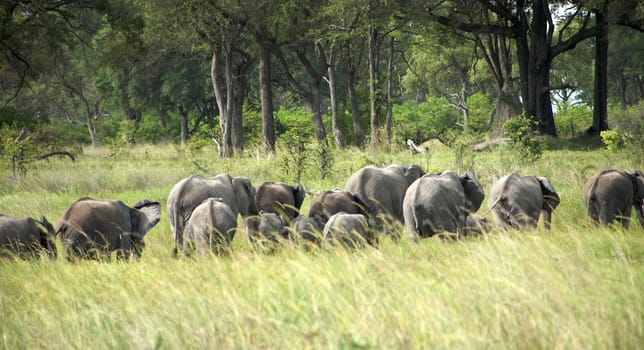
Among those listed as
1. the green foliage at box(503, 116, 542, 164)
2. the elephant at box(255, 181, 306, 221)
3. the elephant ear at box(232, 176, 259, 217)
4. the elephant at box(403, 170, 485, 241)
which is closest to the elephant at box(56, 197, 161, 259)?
the elephant ear at box(232, 176, 259, 217)

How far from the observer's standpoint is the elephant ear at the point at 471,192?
29.2 feet

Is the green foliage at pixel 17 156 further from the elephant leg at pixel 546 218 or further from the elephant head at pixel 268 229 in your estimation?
the elephant leg at pixel 546 218

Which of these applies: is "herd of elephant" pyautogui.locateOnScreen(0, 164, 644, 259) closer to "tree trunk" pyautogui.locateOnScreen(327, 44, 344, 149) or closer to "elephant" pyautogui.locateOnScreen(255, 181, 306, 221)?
"elephant" pyautogui.locateOnScreen(255, 181, 306, 221)

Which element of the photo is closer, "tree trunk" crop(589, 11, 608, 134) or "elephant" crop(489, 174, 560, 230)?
"elephant" crop(489, 174, 560, 230)

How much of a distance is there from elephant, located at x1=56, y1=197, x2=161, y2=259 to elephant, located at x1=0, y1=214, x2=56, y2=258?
0.19 m

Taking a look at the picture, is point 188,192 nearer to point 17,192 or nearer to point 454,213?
point 454,213

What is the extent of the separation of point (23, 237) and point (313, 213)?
345 cm

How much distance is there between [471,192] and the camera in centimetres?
893

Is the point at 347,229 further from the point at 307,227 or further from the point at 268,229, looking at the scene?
the point at 268,229

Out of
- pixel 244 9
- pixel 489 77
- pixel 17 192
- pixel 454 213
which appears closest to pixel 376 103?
pixel 244 9

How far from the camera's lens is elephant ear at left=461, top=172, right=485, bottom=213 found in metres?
8.90

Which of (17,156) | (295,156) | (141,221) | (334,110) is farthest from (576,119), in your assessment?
(141,221)

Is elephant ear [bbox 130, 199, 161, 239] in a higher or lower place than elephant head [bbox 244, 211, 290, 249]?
higher

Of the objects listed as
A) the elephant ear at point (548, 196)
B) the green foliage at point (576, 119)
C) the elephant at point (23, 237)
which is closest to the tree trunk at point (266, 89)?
the elephant ear at point (548, 196)
